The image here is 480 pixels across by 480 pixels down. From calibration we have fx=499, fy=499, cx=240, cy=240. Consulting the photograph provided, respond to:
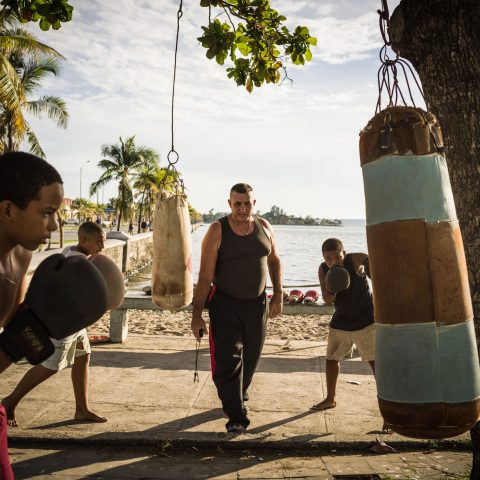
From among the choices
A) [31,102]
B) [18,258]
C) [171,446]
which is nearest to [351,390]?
[171,446]

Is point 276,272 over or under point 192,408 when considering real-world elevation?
over

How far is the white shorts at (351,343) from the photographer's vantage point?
439 cm

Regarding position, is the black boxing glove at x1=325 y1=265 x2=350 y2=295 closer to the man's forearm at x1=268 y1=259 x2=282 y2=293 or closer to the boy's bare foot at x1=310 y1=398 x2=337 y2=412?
the man's forearm at x1=268 y1=259 x2=282 y2=293

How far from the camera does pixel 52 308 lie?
1852mm

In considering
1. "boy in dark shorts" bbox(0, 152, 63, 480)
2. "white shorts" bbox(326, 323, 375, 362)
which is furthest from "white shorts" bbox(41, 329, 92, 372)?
"white shorts" bbox(326, 323, 375, 362)

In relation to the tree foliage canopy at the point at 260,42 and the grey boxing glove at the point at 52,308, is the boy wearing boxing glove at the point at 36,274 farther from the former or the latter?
the tree foliage canopy at the point at 260,42

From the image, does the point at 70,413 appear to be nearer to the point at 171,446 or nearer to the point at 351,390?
the point at 171,446

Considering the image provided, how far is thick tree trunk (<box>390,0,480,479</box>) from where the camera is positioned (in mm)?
2842

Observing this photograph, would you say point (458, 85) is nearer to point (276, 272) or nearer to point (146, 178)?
point (276, 272)

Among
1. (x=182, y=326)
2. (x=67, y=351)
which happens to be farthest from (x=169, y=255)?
(x=182, y=326)

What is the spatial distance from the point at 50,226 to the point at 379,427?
10.6 feet

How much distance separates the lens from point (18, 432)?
379cm

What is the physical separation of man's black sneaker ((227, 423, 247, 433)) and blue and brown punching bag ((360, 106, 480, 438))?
1882 mm

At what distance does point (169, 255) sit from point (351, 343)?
71.9 inches
